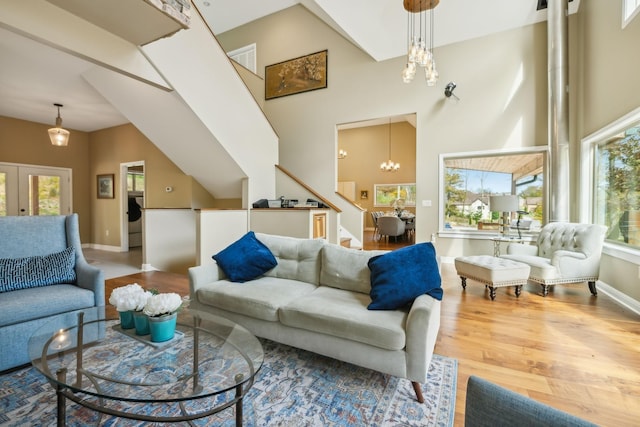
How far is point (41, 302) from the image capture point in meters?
2.06

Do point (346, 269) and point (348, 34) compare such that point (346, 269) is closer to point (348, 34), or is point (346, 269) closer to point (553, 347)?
point (553, 347)

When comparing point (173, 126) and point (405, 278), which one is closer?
point (405, 278)

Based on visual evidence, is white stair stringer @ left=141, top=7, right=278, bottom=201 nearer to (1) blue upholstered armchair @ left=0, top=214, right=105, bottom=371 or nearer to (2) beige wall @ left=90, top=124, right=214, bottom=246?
(2) beige wall @ left=90, top=124, right=214, bottom=246

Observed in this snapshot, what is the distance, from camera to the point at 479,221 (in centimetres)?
561

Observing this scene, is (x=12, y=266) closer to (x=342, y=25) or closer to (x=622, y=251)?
(x=342, y=25)

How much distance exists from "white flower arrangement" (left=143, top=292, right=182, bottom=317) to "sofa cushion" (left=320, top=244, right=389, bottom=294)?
123 centimetres

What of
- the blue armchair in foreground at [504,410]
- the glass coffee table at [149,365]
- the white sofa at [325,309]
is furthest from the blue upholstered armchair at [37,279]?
the blue armchair in foreground at [504,410]

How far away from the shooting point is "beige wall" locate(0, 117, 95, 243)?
6008 millimetres

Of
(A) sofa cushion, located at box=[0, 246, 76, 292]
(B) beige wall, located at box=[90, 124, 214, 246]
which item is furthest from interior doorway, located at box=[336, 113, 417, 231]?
(A) sofa cushion, located at box=[0, 246, 76, 292]

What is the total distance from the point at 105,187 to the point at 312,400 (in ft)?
25.4

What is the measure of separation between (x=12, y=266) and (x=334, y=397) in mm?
2548

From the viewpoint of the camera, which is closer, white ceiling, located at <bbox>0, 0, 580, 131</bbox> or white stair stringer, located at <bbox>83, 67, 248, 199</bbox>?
white ceiling, located at <bbox>0, 0, 580, 131</bbox>

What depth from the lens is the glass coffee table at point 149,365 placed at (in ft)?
4.07

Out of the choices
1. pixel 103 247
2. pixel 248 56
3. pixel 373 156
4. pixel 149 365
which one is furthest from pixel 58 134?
pixel 373 156
